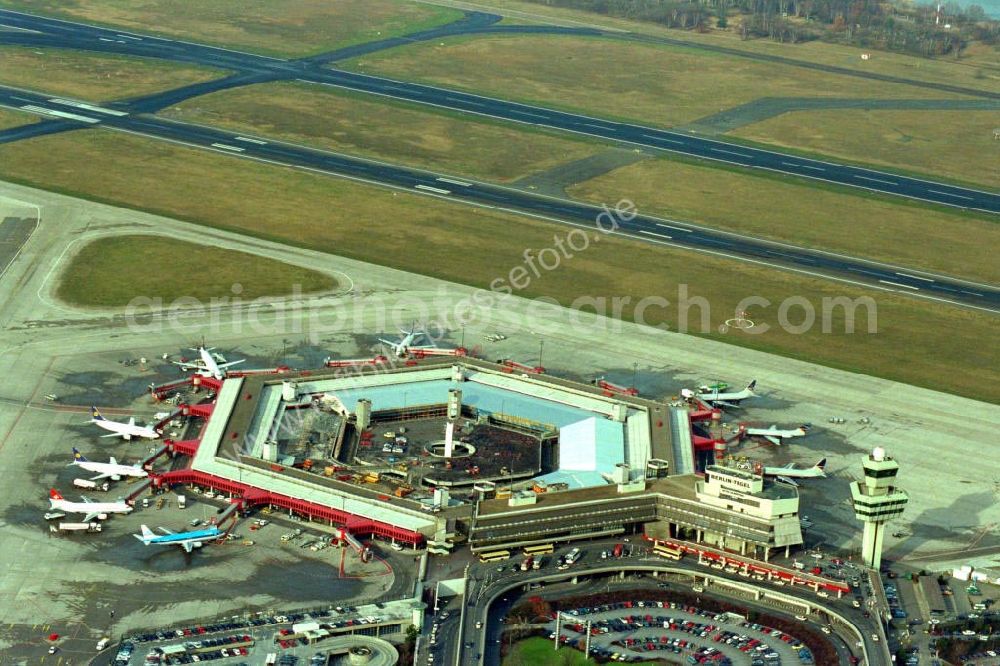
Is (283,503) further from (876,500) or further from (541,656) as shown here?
(876,500)

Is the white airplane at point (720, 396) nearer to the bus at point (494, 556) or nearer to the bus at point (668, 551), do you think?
the bus at point (668, 551)

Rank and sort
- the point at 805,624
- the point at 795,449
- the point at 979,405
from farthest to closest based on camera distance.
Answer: the point at 979,405, the point at 795,449, the point at 805,624

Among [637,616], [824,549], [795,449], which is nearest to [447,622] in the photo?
[637,616]

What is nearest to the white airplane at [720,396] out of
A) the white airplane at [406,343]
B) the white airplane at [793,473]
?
the white airplane at [793,473]

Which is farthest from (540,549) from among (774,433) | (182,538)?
(774,433)

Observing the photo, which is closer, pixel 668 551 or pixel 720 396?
pixel 668 551

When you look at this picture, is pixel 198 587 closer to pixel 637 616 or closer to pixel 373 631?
pixel 373 631
